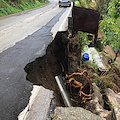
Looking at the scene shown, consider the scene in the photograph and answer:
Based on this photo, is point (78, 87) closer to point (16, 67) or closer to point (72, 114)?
point (16, 67)

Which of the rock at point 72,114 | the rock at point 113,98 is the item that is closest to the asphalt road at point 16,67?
the rock at point 72,114

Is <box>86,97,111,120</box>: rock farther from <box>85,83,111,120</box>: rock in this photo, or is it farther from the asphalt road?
the asphalt road

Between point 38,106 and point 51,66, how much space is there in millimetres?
2496

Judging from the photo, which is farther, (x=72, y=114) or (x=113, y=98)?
(x=113, y=98)

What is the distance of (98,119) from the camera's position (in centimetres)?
214

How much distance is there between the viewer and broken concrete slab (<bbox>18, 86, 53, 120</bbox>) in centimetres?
205

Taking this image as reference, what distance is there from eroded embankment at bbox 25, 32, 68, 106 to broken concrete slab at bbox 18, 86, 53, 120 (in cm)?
60

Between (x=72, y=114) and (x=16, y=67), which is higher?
(x=16, y=67)

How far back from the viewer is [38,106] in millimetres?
2254

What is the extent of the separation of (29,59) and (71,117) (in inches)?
92.8

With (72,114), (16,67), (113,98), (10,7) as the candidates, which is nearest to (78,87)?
(113,98)

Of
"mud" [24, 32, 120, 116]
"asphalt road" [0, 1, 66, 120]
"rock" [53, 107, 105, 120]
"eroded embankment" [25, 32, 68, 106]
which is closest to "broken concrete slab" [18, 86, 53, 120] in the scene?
"asphalt road" [0, 1, 66, 120]

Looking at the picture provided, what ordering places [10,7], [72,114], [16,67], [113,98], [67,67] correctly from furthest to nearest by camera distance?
[10,7], [67,67], [113,98], [16,67], [72,114]

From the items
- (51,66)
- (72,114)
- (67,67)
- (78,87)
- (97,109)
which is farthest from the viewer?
(67,67)
